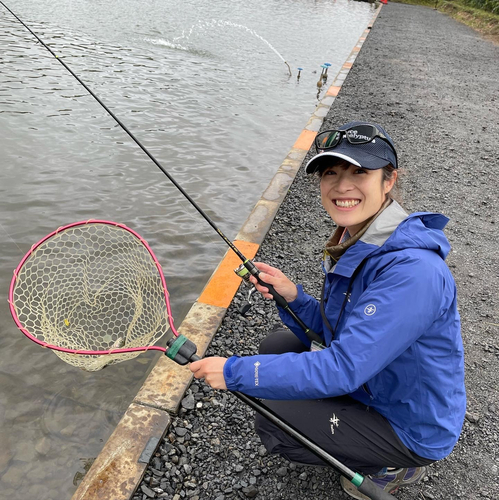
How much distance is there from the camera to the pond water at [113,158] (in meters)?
2.99

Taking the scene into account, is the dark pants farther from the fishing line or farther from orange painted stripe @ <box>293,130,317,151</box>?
orange painted stripe @ <box>293,130,317,151</box>

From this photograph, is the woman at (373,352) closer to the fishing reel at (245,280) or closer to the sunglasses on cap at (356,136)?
the sunglasses on cap at (356,136)

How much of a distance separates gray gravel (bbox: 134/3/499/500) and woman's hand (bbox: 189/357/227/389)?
0.86 metres

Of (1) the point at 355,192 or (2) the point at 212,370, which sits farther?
(1) the point at 355,192

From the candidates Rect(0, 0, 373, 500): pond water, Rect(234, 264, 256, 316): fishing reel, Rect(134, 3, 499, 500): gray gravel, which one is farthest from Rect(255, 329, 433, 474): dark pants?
Rect(0, 0, 373, 500): pond water

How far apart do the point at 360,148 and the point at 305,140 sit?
18.9 ft

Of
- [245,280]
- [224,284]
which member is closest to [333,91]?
[224,284]

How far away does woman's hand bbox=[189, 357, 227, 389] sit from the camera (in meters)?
1.96

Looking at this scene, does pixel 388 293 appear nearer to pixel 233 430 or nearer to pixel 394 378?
pixel 394 378

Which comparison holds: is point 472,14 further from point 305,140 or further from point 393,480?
point 393,480

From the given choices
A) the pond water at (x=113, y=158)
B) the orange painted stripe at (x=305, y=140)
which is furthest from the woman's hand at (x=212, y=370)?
the orange painted stripe at (x=305, y=140)

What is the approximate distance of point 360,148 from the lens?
203 cm

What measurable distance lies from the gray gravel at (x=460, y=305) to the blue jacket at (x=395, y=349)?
0.70 meters

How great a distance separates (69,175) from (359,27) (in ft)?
73.6
